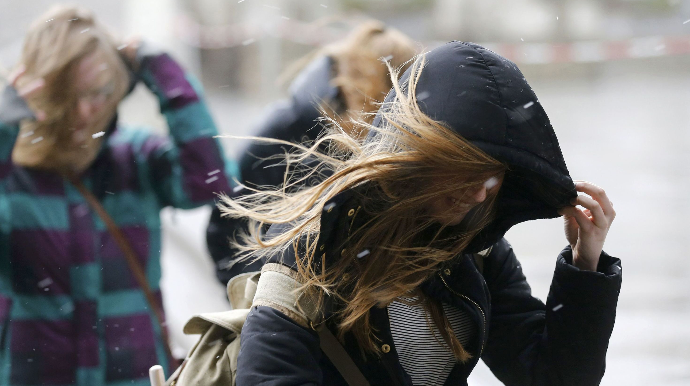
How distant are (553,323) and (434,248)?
321mm

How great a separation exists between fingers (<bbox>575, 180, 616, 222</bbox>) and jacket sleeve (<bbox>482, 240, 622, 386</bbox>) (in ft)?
0.31

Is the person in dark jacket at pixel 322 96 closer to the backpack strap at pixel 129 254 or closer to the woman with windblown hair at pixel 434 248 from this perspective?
the backpack strap at pixel 129 254

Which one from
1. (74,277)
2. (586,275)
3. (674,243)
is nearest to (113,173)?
(74,277)

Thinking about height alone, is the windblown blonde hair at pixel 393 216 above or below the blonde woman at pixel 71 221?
above

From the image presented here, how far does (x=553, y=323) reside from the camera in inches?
53.0

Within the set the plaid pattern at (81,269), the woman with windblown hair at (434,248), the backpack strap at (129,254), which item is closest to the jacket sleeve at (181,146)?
the plaid pattern at (81,269)

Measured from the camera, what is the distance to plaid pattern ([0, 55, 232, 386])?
196 cm

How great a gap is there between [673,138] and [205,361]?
5.62 meters

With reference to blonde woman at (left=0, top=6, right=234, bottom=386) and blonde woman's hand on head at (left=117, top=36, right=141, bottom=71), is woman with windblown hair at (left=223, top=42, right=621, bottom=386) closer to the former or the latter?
blonde woman at (left=0, top=6, right=234, bottom=386)

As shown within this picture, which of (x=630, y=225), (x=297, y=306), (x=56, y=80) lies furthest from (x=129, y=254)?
(x=630, y=225)

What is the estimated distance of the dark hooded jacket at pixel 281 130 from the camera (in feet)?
7.24

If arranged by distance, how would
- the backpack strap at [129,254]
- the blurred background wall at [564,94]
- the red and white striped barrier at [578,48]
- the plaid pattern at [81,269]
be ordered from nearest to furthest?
the plaid pattern at [81,269] < the backpack strap at [129,254] < the blurred background wall at [564,94] < the red and white striped barrier at [578,48]

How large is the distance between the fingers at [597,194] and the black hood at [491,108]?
0.37 feet

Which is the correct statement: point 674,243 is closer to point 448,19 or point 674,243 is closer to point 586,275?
point 586,275
